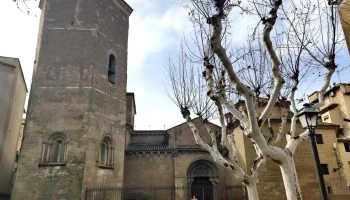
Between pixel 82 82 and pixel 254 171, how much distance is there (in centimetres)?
1119

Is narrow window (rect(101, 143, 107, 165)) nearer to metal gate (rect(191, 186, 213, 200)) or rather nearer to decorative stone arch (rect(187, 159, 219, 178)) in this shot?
decorative stone arch (rect(187, 159, 219, 178))

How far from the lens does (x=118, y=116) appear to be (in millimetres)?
17750

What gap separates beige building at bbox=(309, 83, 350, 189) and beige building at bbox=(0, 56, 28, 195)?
25.6 metres

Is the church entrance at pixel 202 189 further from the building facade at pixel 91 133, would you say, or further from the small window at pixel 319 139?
the small window at pixel 319 139

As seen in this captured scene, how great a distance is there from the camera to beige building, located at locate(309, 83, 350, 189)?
27469 millimetres

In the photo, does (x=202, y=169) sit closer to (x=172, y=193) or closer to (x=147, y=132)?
(x=172, y=193)

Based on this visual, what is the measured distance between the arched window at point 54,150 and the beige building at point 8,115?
6.09 meters

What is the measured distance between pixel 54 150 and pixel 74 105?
253cm

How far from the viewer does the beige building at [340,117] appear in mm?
27469

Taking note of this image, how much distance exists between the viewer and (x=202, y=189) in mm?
19844

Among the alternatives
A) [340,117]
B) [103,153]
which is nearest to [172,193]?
[103,153]

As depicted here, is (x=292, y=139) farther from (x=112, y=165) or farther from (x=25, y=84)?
(x=25, y=84)

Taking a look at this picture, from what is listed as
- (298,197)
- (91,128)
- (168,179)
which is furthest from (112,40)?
(298,197)

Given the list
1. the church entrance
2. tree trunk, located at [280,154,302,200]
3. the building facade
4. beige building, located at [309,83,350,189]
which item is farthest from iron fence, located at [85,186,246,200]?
beige building, located at [309,83,350,189]
